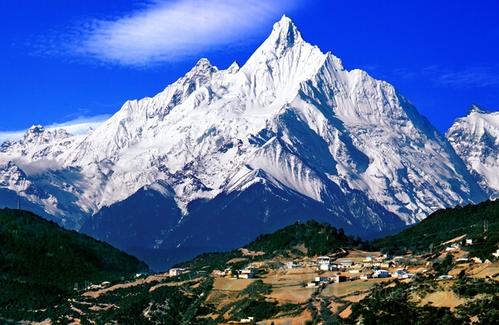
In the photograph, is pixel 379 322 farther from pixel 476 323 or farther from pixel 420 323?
pixel 476 323

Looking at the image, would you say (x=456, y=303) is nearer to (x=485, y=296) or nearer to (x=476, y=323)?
(x=485, y=296)

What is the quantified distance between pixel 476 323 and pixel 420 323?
43.4 feet

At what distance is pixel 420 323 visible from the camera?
190 meters

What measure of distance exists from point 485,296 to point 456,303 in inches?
239

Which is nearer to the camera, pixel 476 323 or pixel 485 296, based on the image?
pixel 476 323

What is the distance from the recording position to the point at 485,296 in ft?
643

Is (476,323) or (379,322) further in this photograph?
(379,322)

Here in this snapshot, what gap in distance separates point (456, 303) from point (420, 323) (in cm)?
1208

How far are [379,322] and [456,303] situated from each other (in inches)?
621

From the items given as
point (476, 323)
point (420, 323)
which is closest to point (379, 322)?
point (420, 323)

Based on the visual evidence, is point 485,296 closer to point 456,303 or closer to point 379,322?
point 456,303

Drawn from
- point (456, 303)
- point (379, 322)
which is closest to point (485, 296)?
point (456, 303)

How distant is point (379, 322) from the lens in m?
198

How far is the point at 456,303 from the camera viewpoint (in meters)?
199
